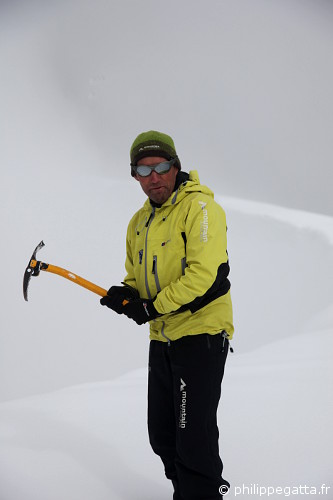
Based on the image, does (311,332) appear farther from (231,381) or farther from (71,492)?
(71,492)

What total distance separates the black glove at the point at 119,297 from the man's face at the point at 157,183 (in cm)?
40

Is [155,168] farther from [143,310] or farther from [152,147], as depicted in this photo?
[143,310]

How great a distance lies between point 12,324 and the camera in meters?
5.42

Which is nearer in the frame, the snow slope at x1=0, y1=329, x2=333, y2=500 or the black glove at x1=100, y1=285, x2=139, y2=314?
the black glove at x1=100, y1=285, x2=139, y2=314

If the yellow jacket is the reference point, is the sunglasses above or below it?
above

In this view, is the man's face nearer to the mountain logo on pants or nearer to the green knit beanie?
the green knit beanie

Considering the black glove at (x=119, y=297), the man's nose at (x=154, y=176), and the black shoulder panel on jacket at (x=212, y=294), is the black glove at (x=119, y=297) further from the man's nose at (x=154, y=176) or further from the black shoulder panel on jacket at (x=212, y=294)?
the man's nose at (x=154, y=176)

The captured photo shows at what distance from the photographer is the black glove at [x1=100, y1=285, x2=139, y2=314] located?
76.1 inches

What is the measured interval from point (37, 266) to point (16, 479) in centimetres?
112

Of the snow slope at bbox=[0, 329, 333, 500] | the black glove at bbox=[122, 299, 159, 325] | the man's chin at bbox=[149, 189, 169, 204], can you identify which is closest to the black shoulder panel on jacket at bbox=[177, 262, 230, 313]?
the black glove at bbox=[122, 299, 159, 325]

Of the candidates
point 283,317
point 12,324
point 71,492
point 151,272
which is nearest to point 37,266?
point 151,272

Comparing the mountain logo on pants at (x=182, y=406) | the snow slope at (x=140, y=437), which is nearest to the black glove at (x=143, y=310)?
the mountain logo on pants at (x=182, y=406)

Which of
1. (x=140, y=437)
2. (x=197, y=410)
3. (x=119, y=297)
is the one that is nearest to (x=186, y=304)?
(x=119, y=297)

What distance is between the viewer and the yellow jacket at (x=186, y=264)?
5.69 feet
